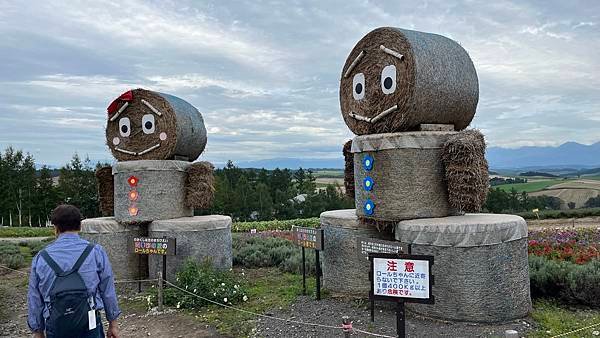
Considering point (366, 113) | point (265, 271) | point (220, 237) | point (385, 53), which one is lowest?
point (265, 271)

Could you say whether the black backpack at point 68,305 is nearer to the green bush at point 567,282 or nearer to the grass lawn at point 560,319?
the grass lawn at point 560,319

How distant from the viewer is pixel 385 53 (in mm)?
8555

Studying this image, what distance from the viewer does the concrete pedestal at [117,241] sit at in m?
11.4

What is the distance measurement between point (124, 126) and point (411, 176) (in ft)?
24.7

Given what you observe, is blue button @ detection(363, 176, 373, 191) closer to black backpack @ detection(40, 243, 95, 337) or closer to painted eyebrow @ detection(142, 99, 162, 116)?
black backpack @ detection(40, 243, 95, 337)

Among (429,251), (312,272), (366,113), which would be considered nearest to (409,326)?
(429,251)

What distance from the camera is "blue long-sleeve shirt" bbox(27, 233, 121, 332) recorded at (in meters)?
4.27

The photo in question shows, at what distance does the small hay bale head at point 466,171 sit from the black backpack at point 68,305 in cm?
550

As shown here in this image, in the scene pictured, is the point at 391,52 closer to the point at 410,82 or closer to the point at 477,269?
the point at 410,82

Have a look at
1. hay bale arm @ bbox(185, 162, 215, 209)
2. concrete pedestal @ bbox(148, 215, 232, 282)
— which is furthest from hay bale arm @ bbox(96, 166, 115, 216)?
hay bale arm @ bbox(185, 162, 215, 209)

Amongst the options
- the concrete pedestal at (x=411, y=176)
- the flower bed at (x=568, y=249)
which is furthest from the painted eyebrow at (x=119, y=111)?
the flower bed at (x=568, y=249)

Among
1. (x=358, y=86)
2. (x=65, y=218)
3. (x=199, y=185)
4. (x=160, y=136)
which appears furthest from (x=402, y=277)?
(x=160, y=136)

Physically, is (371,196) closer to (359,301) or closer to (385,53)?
(359,301)

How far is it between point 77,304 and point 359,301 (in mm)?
5432
